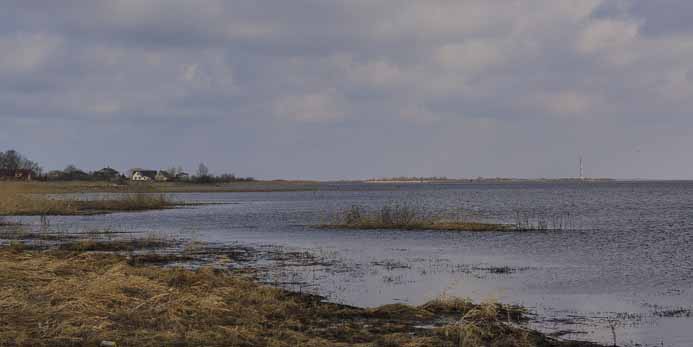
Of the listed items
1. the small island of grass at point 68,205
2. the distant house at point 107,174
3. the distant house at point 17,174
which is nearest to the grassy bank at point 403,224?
the small island of grass at point 68,205

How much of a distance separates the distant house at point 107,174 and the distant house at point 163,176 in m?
10.8

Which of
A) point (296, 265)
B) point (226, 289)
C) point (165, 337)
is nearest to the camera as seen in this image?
point (165, 337)

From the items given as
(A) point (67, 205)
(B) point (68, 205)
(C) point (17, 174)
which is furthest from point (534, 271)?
(C) point (17, 174)

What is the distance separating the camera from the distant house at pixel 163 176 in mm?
176550

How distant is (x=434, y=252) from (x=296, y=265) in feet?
24.6

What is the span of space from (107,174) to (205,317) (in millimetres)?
172464

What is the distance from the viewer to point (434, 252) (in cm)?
2855

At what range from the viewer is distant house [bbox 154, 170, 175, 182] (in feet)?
579

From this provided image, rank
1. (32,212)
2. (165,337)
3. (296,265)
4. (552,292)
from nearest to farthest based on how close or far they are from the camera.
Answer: (165,337) < (552,292) < (296,265) < (32,212)

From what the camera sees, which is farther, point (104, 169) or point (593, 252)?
point (104, 169)

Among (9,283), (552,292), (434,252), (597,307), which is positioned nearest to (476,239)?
(434,252)

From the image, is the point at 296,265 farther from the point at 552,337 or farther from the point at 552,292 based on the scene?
the point at 552,337

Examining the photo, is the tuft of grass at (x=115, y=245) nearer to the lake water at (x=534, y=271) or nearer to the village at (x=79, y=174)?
the lake water at (x=534, y=271)

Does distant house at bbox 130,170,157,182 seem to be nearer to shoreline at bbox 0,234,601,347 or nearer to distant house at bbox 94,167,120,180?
distant house at bbox 94,167,120,180
